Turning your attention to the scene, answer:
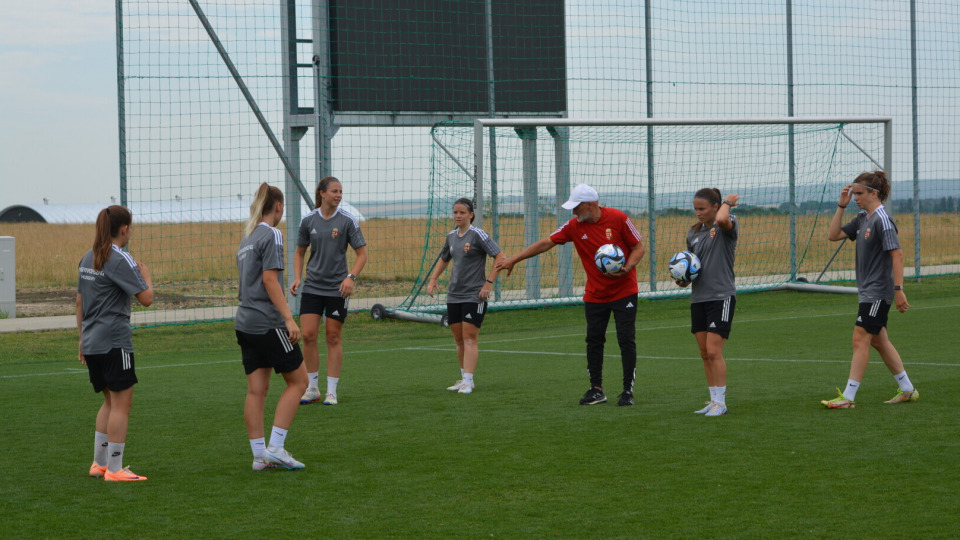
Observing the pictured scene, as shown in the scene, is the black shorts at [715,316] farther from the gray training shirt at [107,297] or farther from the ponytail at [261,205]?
the gray training shirt at [107,297]

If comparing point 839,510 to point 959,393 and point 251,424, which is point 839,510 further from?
point 959,393

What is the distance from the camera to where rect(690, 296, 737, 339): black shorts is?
8227 mm

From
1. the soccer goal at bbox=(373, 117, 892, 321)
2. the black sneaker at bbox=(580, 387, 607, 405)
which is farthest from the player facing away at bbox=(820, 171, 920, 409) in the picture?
the soccer goal at bbox=(373, 117, 892, 321)

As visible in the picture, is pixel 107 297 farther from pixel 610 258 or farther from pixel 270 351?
pixel 610 258

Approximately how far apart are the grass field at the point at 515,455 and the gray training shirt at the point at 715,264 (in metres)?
0.92

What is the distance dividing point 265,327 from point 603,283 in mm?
3230

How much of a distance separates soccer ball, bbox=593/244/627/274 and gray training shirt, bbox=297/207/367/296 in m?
2.02

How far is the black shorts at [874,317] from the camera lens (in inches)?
331

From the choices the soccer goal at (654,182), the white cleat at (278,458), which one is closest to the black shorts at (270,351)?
the white cleat at (278,458)

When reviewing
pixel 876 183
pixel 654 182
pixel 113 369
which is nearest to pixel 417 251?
pixel 654 182

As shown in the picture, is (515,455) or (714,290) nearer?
(515,455)

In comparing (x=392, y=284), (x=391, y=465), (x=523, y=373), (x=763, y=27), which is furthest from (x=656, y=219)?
(x=391, y=465)

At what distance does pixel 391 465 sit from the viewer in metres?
6.87

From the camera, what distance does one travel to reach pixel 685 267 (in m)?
8.21
